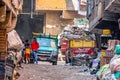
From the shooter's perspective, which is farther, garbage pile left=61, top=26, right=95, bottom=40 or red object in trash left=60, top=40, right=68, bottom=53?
garbage pile left=61, top=26, right=95, bottom=40

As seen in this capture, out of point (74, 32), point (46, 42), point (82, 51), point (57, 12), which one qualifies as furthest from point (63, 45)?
point (46, 42)

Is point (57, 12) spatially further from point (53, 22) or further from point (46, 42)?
point (46, 42)

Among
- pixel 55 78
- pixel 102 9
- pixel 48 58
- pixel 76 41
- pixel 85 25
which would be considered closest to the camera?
pixel 55 78

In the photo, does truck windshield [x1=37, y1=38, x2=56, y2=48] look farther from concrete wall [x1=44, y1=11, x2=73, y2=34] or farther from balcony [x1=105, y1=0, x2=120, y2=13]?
concrete wall [x1=44, y1=11, x2=73, y2=34]

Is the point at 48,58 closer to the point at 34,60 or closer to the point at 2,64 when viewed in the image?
the point at 34,60

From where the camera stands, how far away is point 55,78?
1784cm

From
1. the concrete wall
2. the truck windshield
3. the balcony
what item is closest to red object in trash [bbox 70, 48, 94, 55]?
the truck windshield

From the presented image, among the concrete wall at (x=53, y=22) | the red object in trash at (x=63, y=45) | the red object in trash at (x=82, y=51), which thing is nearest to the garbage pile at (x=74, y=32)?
the red object in trash at (x=63, y=45)

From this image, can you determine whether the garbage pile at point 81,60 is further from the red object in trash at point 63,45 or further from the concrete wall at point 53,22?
the concrete wall at point 53,22

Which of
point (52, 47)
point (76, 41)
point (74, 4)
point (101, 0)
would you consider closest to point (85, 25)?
point (74, 4)

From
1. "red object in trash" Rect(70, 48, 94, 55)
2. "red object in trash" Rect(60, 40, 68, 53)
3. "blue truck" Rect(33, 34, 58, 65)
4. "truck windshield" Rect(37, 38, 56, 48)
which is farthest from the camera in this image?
"red object in trash" Rect(60, 40, 68, 53)

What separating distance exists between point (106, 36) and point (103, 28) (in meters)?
1.17

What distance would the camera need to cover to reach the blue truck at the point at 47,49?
27766 millimetres

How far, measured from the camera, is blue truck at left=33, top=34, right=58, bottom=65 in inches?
1093
